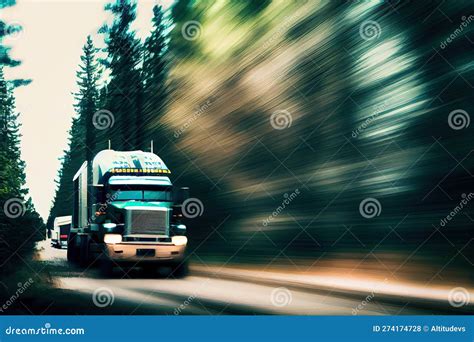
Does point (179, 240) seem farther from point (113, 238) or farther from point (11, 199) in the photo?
point (11, 199)

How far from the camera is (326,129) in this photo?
17531mm

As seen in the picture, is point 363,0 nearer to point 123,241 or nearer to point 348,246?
point 348,246

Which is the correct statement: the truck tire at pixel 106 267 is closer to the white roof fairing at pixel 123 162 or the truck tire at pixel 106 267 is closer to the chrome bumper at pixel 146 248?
the chrome bumper at pixel 146 248

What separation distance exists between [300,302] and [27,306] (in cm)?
459

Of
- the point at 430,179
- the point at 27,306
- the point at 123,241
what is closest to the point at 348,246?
the point at 430,179

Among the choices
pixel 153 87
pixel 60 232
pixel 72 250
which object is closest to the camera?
pixel 72 250

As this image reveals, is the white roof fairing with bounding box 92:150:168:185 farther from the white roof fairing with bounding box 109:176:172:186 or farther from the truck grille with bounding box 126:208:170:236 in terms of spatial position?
the truck grille with bounding box 126:208:170:236

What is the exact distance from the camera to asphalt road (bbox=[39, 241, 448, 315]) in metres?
13.5

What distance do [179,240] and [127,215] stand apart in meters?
1.32

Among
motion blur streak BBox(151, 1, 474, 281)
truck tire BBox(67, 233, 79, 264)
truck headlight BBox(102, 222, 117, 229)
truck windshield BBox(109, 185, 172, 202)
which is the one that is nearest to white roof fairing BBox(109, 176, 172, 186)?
truck windshield BBox(109, 185, 172, 202)

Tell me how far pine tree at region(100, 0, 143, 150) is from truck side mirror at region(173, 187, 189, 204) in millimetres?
1481

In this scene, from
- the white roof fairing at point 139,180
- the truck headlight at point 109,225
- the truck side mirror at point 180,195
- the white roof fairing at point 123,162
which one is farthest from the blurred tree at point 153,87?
the truck headlight at point 109,225

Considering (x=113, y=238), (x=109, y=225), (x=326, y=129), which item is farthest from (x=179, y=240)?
(x=326, y=129)
